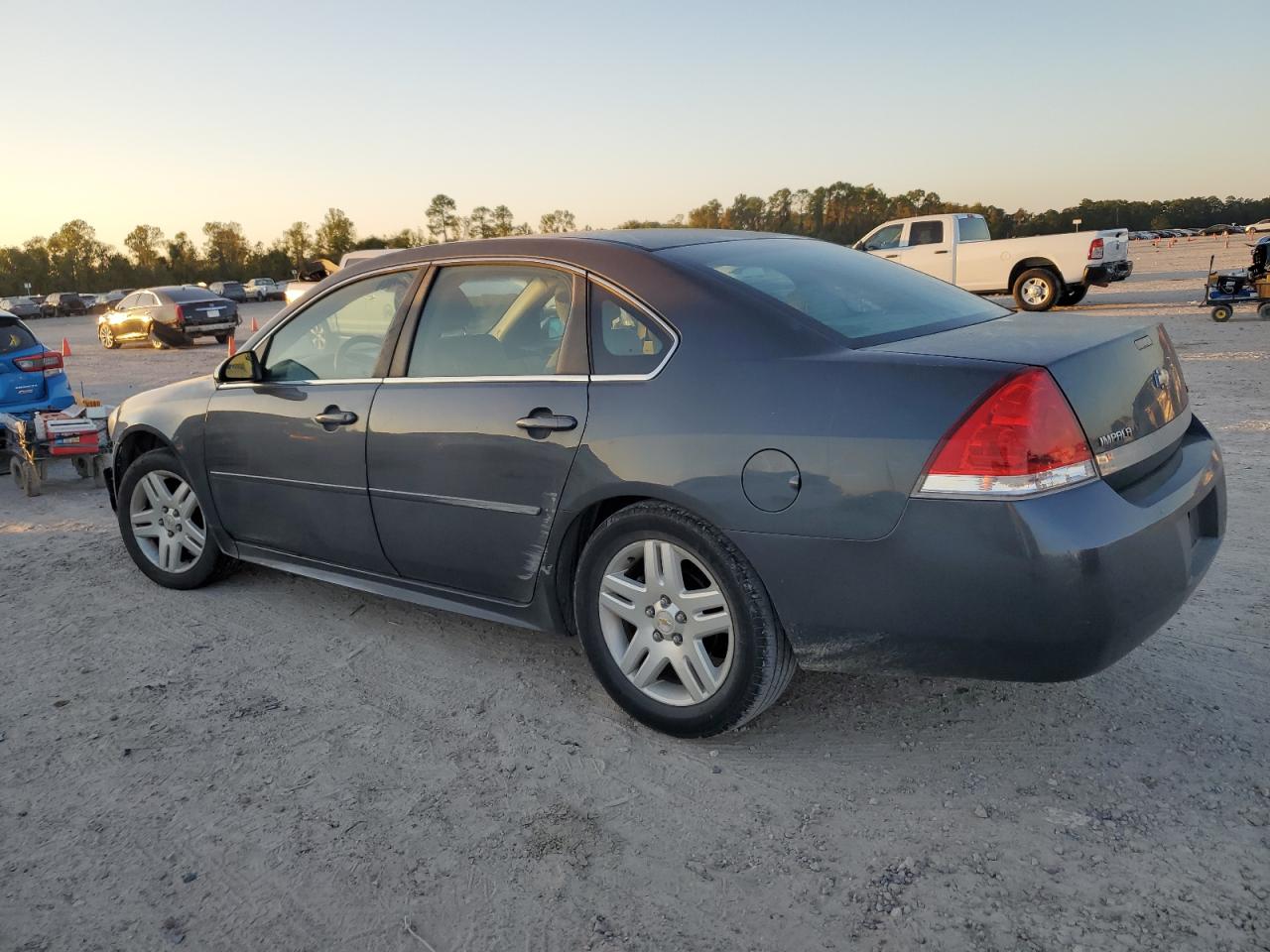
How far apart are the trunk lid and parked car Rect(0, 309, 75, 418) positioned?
322 inches

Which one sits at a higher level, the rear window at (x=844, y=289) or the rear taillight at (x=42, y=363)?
the rear window at (x=844, y=289)

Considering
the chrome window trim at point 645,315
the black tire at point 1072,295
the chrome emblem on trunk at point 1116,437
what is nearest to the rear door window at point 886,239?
the black tire at point 1072,295

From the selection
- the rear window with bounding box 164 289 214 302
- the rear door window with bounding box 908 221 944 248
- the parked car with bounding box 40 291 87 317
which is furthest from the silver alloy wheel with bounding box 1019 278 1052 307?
the parked car with bounding box 40 291 87 317

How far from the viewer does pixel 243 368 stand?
4.30 metres

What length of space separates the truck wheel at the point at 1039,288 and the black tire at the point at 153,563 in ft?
57.0

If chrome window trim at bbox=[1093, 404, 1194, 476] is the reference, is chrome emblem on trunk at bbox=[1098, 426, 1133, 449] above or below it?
above

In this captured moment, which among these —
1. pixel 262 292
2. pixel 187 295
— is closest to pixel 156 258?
pixel 262 292

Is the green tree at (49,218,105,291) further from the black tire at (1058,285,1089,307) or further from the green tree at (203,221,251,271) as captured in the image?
the black tire at (1058,285,1089,307)

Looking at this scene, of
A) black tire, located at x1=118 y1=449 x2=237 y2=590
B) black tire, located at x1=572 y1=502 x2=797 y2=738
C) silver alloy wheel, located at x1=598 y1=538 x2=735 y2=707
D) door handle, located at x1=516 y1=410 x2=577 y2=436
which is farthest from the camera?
black tire, located at x1=118 y1=449 x2=237 y2=590

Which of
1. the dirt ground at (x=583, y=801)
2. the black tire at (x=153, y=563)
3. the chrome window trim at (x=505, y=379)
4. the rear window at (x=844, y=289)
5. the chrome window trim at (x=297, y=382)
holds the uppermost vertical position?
the rear window at (x=844, y=289)

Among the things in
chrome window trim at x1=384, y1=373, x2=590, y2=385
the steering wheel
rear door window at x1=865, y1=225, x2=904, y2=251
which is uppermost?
rear door window at x1=865, y1=225, x2=904, y2=251

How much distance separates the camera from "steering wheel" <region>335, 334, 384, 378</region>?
3.90 m

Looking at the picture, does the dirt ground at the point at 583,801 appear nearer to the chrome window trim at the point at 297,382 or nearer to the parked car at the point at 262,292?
the chrome window trim at the point at 297,382

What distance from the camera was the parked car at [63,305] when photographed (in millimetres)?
62125
